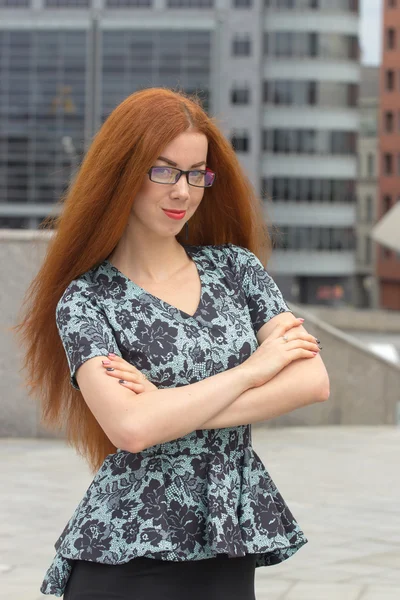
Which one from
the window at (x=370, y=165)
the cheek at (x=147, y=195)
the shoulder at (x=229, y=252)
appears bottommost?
the window at (x=370, y=165)

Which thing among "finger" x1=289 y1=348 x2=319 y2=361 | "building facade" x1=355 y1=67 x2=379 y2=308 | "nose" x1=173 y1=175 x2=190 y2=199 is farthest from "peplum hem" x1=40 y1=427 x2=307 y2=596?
"building facade" x1=355 y1=67 x2=379 y2=308

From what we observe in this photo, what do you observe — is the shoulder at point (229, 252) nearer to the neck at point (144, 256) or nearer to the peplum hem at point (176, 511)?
the neck at point (144, 256)

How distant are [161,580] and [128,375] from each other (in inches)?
16.3

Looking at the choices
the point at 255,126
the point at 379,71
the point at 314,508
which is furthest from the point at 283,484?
the point at 379,71

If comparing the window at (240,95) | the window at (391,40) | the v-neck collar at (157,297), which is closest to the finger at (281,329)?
the v-neck collar at (157,297)

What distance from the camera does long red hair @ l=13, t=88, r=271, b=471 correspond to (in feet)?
8.70

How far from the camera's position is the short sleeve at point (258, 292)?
2.85 metres

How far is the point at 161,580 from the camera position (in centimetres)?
249

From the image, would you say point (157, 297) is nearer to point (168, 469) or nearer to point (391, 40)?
point (168, 469)

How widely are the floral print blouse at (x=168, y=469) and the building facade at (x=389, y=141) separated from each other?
97.3 m

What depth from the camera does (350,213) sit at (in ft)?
283

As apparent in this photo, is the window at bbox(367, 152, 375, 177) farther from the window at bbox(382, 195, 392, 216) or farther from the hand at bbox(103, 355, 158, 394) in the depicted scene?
the hand at bbox(103, 355, 158, 394)

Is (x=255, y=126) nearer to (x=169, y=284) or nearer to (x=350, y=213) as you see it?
(x=350, y=213)

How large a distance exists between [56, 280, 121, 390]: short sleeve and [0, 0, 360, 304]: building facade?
8020 centimetres
